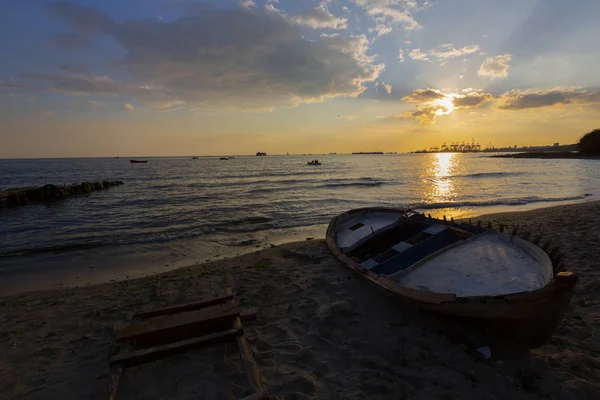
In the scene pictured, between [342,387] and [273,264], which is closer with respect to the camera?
[342,387]

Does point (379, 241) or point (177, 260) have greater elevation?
point (379, 241)

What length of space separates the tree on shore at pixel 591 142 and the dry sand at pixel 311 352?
113574 millimetres

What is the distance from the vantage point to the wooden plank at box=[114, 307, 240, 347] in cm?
505

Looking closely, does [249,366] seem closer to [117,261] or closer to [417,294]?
[417,294]

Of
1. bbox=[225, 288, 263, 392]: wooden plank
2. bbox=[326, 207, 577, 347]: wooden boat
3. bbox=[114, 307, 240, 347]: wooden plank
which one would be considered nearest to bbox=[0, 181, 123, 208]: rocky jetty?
bbox=[114, 307, 240, 347]: wooden plank

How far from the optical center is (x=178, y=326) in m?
5.19

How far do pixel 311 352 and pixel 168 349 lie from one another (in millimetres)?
2322

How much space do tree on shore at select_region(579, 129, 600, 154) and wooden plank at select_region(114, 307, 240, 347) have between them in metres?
121

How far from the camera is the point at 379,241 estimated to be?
31.0 feet

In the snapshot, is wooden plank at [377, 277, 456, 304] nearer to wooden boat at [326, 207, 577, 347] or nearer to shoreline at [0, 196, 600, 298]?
wooden boat at [326, 207, 577, 347]

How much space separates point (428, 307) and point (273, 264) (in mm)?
5598

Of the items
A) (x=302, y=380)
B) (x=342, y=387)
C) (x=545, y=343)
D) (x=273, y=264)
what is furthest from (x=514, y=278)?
(x=273, y=264)

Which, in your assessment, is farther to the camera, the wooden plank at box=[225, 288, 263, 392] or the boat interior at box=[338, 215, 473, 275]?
the boat interior at box=[338, 215, 473, 275]

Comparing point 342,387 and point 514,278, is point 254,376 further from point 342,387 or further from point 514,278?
point 514,278
